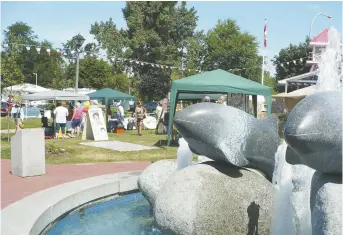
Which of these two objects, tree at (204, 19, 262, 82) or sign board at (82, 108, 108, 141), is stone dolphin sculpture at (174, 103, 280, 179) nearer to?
sign board at (82, 108, 108, 141)

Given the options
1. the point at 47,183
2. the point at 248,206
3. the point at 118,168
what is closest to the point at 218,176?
the point at 248,206

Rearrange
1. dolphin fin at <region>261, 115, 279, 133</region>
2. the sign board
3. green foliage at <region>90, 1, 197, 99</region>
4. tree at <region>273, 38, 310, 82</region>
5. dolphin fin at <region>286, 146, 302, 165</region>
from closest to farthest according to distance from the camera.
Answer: dolphin fin at <region>286, 146, 302, 165</region>, dolphin fin at <region>261, 115, 279, 133</region>, the sign board, green foliage at <region>90, 1, 197, 99</region>, tree at <region>273, 38, 310, 82</region>

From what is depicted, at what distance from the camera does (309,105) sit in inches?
123

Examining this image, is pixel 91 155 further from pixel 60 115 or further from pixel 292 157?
pixel 292 157

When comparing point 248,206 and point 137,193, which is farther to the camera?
point 137,193

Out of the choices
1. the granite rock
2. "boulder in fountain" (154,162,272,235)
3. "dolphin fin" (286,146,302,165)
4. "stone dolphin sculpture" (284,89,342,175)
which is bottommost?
"boulder in fountain" (154,162,272,235)

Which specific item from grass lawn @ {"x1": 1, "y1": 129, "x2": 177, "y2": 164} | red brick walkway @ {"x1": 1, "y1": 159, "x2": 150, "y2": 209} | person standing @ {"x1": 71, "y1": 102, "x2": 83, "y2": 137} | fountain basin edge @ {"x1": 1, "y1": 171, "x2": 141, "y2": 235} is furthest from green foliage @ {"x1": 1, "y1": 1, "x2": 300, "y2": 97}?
fountain basin edge @ {"x1": 1, "y1": 171, "x2": 141, "y2": 235}

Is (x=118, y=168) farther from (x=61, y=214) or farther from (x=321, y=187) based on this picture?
(x=321, y=187)

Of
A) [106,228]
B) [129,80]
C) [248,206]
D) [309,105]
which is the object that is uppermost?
[129,80]

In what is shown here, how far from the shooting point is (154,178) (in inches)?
232

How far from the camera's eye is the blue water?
5.79 m

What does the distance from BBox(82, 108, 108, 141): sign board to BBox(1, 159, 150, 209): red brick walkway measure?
579 cm

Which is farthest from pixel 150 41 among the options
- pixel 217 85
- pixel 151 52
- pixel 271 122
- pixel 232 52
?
pixel 271 122

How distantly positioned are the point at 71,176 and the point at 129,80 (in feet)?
133
